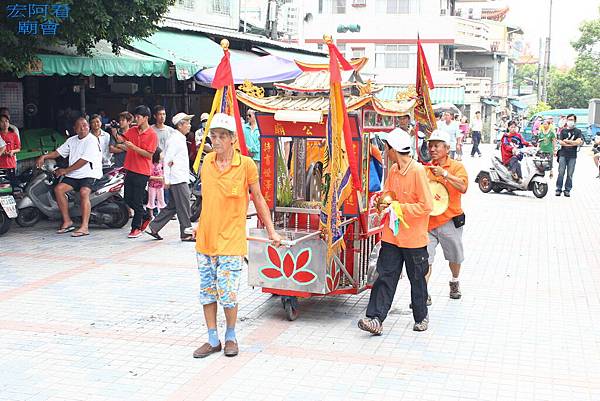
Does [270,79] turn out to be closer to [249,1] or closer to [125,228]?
[125,228]

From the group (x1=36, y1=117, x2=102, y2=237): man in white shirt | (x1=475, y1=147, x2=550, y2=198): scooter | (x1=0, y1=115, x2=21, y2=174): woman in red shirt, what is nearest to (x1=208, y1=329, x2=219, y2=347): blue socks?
(x1=36, y1=117, x2=102, y2=237): man in white shirt

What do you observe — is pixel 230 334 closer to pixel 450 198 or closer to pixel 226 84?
pixel 226 84

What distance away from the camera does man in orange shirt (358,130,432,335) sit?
585 centimetres

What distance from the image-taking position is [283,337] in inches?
232

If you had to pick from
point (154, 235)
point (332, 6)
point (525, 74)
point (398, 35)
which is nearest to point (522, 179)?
point (154, 235)

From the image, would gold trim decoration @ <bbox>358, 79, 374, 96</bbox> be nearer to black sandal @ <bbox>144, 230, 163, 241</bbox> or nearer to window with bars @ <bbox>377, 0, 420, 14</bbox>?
black sandal @ <bbox>144, 230, 163, 241</bbox>

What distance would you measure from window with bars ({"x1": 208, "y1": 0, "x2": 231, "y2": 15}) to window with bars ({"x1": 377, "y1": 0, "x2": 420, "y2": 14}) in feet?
65.3

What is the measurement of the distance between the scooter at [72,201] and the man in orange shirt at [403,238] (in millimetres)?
5648

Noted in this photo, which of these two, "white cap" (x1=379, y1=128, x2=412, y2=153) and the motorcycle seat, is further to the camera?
the motorcycle seat

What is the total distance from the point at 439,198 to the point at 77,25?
565cm

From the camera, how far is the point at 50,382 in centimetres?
488

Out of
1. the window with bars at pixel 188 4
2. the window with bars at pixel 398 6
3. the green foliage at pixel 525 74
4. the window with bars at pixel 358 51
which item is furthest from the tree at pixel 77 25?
the green foliage at pixel 525 74

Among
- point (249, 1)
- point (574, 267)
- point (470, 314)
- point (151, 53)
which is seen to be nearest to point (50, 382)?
point (470, 314)

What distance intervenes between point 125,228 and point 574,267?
19.6ft
